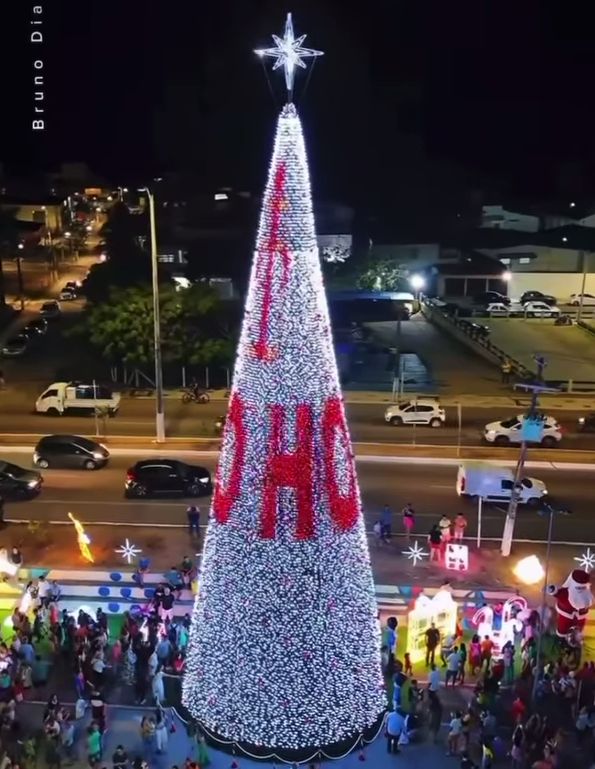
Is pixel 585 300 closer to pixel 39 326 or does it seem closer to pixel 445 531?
pixel 39 326

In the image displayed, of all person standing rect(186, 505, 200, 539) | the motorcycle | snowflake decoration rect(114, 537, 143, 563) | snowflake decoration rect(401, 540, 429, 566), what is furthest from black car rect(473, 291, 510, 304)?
snowflake decoration rect(114, 537, 143, 563)

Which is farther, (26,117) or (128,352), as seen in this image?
(26,117)

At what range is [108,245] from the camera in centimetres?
4675

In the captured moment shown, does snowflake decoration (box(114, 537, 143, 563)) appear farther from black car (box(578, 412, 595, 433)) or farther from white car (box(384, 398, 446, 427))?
black car (box(578, 412, 595, 433))

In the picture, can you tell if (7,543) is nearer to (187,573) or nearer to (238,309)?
(187,573)

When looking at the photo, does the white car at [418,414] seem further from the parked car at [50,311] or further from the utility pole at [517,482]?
the parked car at [50,311]

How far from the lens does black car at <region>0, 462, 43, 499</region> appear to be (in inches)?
922

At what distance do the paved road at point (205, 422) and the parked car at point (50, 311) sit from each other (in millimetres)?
13566

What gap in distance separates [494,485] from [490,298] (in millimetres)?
27814

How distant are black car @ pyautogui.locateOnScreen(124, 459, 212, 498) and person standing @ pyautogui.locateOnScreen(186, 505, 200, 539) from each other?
2.19m

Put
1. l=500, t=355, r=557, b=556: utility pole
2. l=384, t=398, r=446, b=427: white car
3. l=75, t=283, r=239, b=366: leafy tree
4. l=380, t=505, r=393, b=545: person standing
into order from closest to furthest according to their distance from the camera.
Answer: l=500, t=355, r=557, b=556: utility pole, l=380, t=505, r=393, b=545: person standing, l=384, t=398, r=446, b=427: white car, l=75, t=283, r=239, b=366: leafy tree

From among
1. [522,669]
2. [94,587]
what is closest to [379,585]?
[522,669]

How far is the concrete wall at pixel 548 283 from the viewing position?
50.5m

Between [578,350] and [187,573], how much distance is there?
27.7 meters
